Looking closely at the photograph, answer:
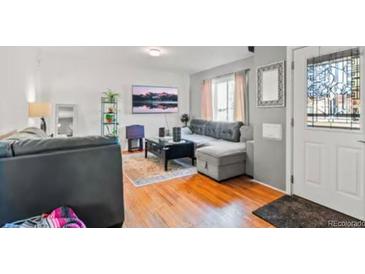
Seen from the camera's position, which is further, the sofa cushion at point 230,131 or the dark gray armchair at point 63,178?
the sofa cushion at point 230,131

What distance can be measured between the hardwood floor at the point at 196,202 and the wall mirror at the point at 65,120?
2.80 metres

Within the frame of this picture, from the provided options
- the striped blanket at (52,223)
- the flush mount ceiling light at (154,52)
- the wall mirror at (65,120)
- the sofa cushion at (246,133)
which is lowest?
the striped blanket at (52,223)

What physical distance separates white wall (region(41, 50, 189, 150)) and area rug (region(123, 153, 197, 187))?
5.16ft

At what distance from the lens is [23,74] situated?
132 inches

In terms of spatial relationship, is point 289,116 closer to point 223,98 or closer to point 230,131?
point 230,131

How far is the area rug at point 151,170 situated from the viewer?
3428 mm

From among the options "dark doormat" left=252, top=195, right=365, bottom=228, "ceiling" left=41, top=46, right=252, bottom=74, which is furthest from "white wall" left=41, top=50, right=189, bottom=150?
"dark doormat" left=252, top=195, right=365, bottom=228

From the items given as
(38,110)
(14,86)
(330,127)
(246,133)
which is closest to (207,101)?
(246,133)

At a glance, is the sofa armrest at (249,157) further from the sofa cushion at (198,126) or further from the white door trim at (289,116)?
the sofa cushion at (198,126)

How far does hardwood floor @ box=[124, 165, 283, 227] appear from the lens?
2164 mm

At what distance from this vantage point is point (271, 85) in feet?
9.70

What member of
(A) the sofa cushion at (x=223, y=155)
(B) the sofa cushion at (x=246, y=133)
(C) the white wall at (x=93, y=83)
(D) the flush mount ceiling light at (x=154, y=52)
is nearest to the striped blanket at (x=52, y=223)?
(A) the sofa cushion at (x=223, y=155)

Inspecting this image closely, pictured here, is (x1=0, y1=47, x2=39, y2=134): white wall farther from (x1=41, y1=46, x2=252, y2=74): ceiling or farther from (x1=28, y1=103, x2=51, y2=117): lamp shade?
(x1=41, y1=46, x2=252, y2=74): ceiling
